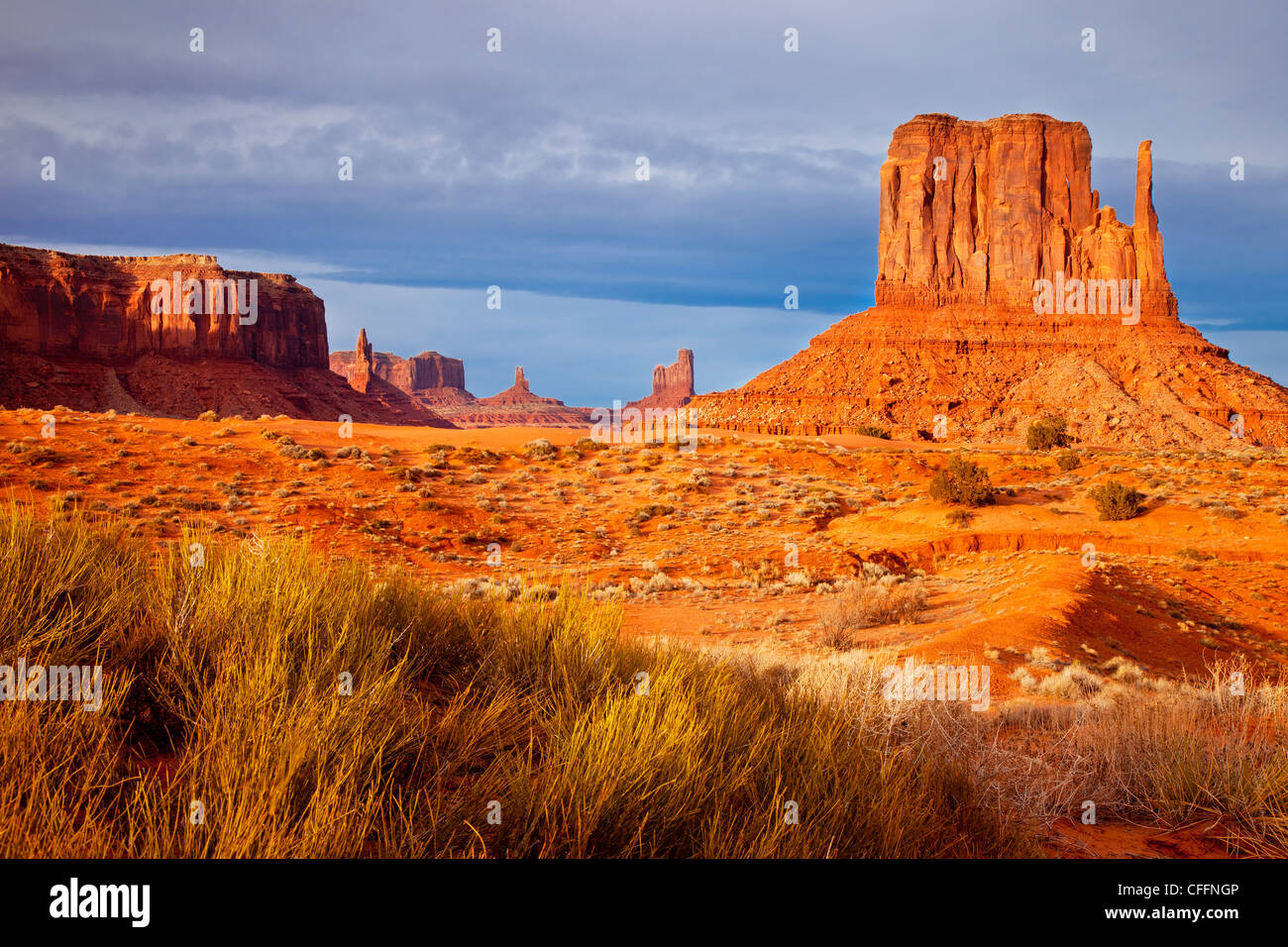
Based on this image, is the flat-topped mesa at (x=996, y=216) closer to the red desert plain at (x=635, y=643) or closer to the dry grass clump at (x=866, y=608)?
the red desert plain at (x=635, y=643)

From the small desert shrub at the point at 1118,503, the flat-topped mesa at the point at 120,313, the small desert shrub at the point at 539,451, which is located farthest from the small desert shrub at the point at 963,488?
the flat-topped mesa at the point at 120,313

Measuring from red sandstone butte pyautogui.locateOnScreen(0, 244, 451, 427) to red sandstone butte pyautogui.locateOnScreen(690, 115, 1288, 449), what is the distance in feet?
194

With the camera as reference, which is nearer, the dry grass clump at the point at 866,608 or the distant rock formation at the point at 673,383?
the dry grass clump at the point at 866,608

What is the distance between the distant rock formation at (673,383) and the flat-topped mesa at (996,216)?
89705 mm

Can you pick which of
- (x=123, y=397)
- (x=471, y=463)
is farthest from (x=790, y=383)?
(x=123, y=397)

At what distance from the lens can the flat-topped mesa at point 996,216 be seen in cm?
10012

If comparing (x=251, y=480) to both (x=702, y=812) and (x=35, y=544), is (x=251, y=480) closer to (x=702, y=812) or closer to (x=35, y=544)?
(x=35, y=544)

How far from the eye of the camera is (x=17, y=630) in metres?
3.44

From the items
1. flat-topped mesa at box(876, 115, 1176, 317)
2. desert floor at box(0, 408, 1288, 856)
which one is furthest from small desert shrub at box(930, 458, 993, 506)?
flat-topped mesa at box(876, 115, 1176, 317)

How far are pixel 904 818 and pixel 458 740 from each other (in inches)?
81.8

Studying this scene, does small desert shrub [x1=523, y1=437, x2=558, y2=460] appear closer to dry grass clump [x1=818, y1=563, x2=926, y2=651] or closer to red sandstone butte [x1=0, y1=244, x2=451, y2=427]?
dry grass clump [x1=818, y1=563, x2=926, y2=651]

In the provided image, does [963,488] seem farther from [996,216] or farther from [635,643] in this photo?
[996,216]
